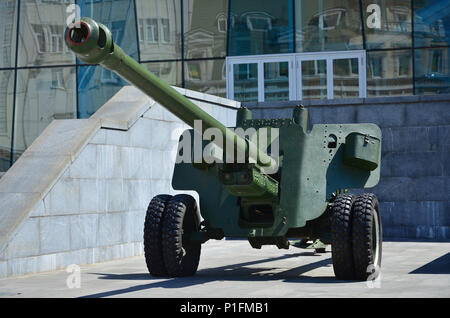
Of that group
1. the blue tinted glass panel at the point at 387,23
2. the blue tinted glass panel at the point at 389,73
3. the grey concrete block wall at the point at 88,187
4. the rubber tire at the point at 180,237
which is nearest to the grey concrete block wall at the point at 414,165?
the grey concrete block wall at the point at 88,187

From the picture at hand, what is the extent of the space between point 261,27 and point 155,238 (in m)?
14.5

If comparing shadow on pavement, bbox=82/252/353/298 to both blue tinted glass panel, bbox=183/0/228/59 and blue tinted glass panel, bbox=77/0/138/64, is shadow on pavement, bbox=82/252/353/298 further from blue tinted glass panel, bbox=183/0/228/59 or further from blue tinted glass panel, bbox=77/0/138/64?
blue tinted glass panel, bbox=77/0/138/64

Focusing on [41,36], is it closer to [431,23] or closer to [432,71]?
[431,23]

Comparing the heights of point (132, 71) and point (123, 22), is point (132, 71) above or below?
below

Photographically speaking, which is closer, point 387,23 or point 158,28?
point 387,23

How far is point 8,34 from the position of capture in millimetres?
24297

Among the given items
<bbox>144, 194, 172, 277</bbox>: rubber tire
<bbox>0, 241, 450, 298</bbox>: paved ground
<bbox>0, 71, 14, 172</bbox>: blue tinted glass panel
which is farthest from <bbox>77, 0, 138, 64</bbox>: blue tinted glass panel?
<bbox>144, 194, 172, 277</bbox>: rubber tire

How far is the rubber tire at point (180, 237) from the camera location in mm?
9414

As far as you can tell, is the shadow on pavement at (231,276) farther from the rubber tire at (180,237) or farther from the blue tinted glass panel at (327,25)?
the blue tinted glass panel at (327,25)

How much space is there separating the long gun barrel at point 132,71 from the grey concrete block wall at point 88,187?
313 centimetres

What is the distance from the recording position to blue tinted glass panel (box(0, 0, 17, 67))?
24281 millimetres

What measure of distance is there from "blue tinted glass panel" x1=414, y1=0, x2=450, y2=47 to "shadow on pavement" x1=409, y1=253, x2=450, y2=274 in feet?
38.2

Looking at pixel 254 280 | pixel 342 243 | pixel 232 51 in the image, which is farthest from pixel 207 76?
pixel 342 243

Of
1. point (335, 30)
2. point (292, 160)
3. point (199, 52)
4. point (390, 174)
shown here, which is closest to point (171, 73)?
point (199, 52)
